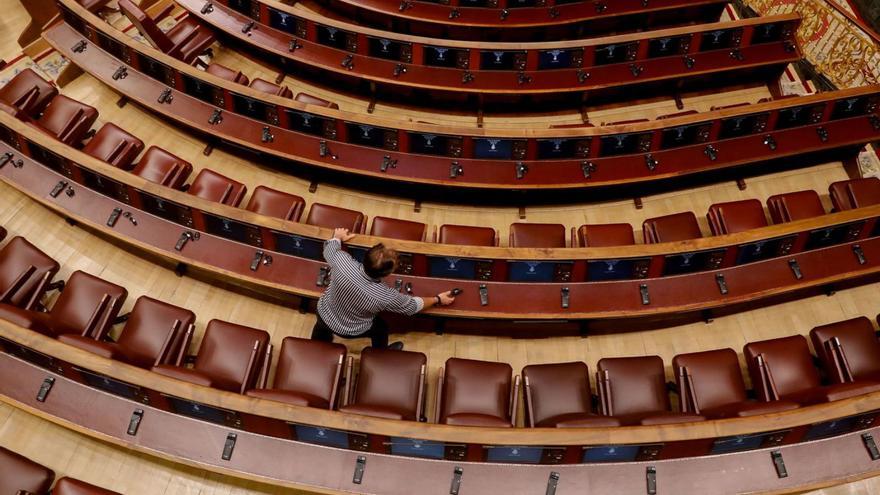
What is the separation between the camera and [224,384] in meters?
2.99

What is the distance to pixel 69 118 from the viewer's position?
4.05 meters

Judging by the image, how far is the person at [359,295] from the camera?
260 cm

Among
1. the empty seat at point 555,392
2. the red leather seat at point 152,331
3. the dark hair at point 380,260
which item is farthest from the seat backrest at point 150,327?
the empty seat at point 555,392

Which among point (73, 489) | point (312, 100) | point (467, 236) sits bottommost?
point (73, 489)

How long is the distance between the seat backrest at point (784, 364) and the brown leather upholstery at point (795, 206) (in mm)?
815

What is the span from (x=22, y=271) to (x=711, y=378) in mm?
3359

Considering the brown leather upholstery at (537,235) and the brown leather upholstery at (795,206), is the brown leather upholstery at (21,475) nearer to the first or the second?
the brown leather upholstery at (537,235)

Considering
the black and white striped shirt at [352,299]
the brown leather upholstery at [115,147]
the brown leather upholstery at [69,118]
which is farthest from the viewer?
the brown leather upholstery at [69,118]

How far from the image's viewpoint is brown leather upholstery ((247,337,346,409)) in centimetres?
305

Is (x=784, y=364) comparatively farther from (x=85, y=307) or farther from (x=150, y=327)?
(x=85, y=307)

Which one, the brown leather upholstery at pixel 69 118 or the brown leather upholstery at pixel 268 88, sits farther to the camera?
the brown leather upholstery at pixel 268 88

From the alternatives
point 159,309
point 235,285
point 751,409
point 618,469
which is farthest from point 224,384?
point 751,409

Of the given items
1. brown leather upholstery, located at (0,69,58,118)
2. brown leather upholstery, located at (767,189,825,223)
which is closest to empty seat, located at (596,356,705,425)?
brown leather upholstery, located at (767,189,825,223)

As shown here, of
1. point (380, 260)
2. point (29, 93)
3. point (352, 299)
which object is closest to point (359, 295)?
point (352, 299)
